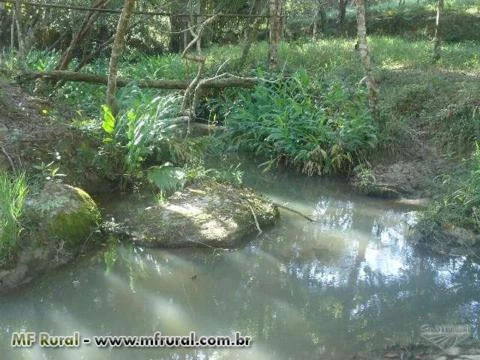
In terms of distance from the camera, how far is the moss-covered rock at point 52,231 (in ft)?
17.2

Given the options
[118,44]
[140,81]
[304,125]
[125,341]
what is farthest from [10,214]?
[304,125]

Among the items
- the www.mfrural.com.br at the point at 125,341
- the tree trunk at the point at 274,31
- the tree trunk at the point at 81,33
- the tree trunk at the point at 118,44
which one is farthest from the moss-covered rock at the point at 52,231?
the tree trunk at the point at 274,31

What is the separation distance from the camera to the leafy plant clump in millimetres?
8859

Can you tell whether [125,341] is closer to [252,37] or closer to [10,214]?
[10,214]

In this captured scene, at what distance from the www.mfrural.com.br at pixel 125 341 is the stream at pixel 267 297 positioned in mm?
57

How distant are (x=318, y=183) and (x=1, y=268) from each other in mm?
5239

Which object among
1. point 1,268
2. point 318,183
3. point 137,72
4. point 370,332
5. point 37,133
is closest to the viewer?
point 370,332

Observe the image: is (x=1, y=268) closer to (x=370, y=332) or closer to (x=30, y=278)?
(x=30, y=278)

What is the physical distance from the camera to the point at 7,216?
5152 mm

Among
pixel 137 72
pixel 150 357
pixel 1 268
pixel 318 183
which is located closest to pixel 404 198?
pixel 318 183

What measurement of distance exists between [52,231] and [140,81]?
4.83 meters

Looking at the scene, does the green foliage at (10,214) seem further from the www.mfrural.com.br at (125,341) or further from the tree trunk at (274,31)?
the tree trunk at (274,31)

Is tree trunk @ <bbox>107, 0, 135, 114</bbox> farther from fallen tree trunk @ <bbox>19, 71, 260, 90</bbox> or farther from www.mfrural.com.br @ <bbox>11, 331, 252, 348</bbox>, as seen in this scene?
www.mfrural.com.br @ <bbox>11, 331, 252, 348</bbox>

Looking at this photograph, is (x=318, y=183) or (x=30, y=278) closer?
(x=30, y=278)
